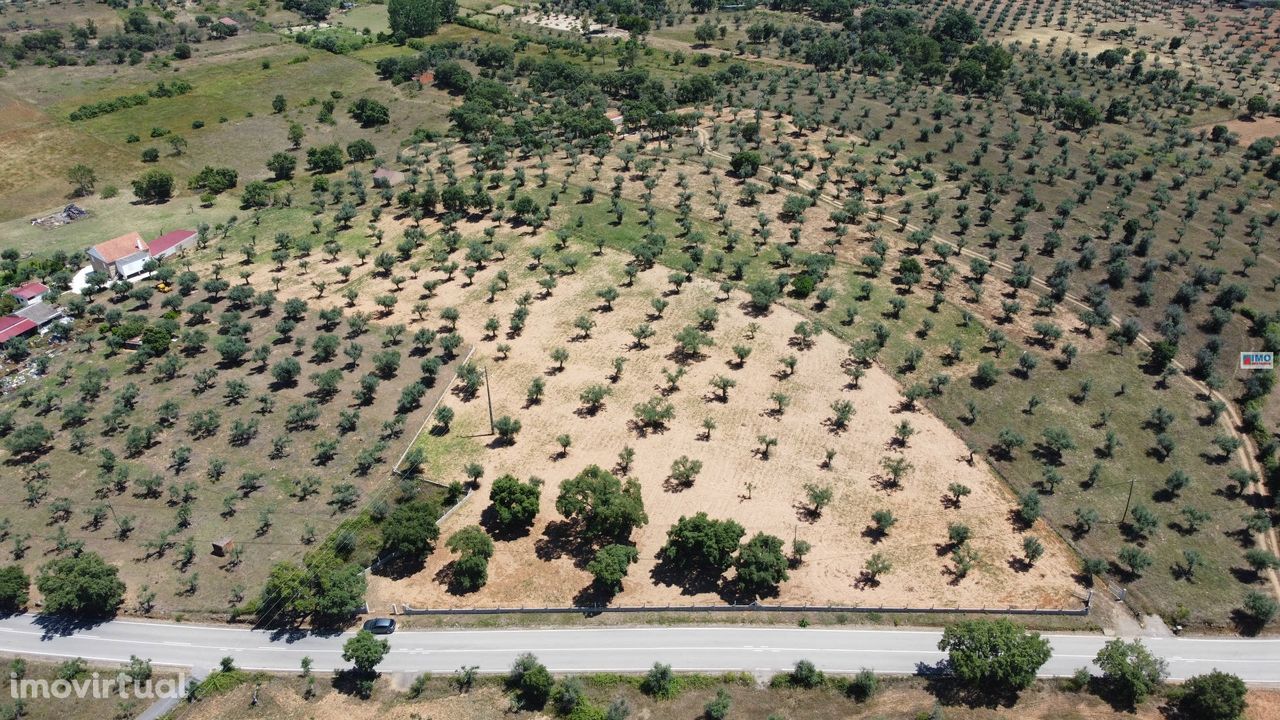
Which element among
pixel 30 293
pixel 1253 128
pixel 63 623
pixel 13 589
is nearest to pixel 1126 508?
pixel 63 623

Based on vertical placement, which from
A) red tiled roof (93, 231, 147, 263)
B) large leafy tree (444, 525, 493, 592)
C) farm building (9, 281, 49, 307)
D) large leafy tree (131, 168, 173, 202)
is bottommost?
large leafy tree (444, 525, 493, 592)

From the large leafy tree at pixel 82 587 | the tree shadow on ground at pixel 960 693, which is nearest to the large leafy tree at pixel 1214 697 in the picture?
the tree shadow on ground at pixel 960 693

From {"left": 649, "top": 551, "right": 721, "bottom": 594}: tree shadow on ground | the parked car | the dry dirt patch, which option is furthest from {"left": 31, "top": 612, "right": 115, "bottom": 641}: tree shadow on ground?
the dry dirt patch

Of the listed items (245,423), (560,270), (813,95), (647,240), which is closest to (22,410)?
(245,423)

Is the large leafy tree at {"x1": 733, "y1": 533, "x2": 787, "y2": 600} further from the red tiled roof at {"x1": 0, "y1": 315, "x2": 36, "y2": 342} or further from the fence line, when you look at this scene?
the red tiled roof at {"x1": 0, "y1": 315, "x2": 36, "y2": 342}

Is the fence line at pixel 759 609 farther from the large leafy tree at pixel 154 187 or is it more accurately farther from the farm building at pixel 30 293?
the large leafy tree at pixel 154 187

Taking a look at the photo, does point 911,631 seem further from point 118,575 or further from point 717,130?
point 717,130
